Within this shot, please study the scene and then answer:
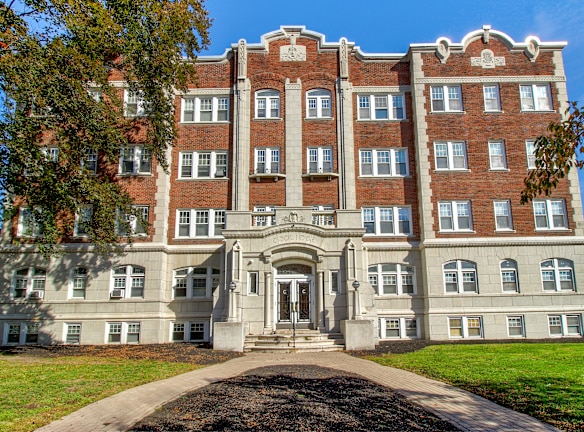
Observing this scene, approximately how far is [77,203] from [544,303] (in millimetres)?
21978

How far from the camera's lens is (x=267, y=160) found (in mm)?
25781

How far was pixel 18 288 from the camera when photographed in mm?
24047

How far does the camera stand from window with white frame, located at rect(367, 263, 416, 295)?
2447cm

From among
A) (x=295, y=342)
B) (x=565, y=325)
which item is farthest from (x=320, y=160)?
(x=565, y=325)

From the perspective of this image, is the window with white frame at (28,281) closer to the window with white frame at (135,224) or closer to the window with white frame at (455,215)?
the window with white frame at (135,224)

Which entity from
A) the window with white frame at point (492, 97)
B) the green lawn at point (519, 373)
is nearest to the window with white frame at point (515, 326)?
the green lawn at point (519, 373)

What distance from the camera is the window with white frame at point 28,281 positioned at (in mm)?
23969

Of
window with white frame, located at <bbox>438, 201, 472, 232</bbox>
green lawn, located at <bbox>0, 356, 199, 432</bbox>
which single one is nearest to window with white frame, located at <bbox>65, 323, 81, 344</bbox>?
green lawn, located at <bbox>0, 356, 199, 432</bbox>

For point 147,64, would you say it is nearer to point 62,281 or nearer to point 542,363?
point 62,281

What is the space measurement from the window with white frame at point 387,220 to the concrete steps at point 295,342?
7.12 m

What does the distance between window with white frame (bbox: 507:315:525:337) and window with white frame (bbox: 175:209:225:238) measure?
15.2 meters

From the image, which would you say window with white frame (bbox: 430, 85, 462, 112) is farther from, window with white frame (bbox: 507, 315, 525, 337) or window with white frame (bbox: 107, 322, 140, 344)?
window with white frame (bbox: 107, 322, 140, 344)

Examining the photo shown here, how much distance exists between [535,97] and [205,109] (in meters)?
18.1

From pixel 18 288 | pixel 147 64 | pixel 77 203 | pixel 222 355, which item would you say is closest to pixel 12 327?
pixel 18 288
